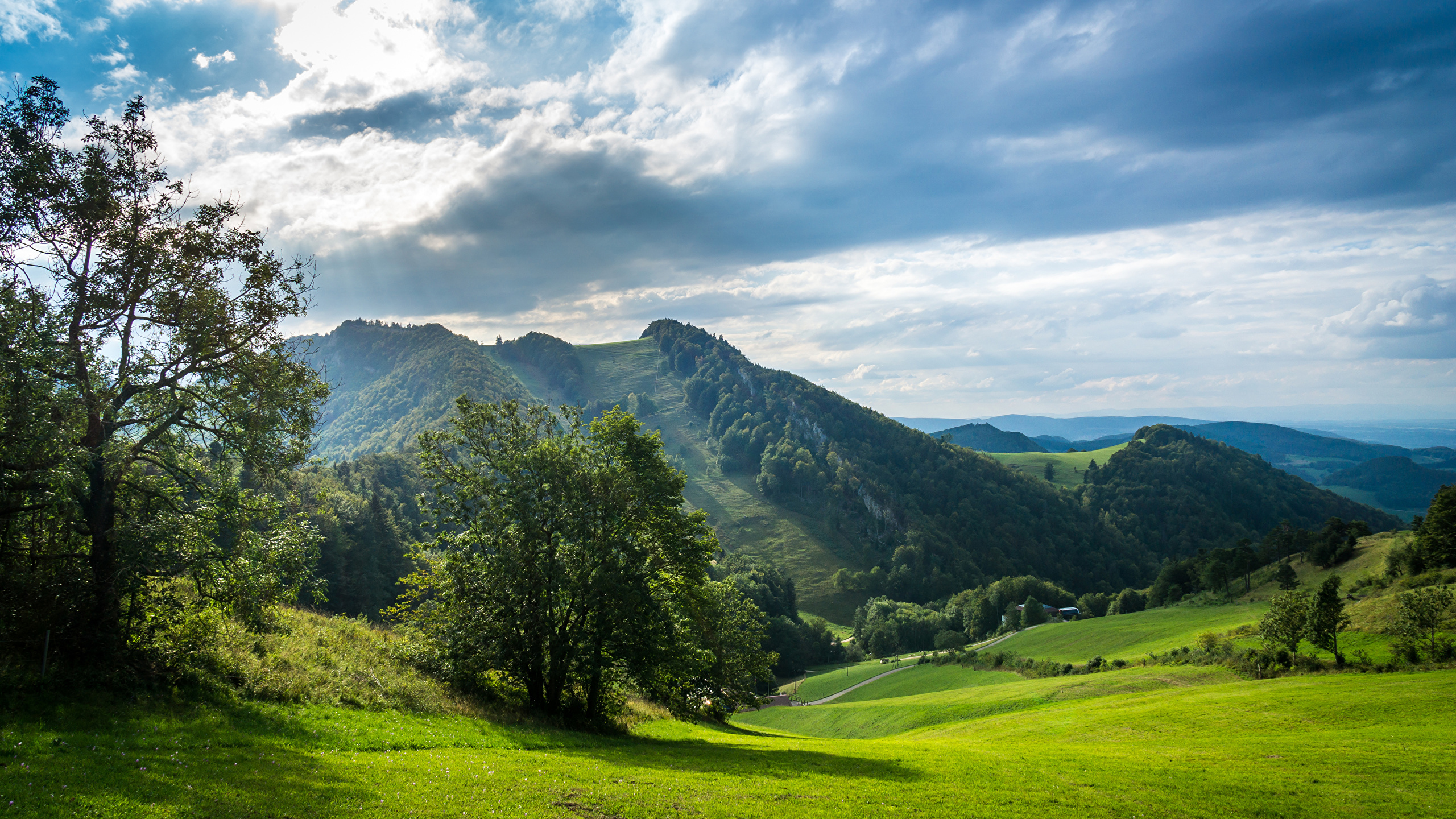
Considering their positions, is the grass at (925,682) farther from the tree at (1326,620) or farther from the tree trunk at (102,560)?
the tree trunk at (102,560)

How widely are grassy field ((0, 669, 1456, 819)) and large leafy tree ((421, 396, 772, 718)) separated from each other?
353cm

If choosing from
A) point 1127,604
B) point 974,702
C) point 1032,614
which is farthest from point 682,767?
point 1127,604

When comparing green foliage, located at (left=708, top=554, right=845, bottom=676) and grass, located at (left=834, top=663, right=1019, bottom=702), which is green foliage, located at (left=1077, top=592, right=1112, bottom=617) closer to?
green foliage, located at (left=708, top=554, right=845, bottom=676)

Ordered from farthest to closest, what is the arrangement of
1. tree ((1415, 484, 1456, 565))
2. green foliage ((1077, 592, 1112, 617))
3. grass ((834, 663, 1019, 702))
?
1. green foliage ((1077, 592, 1112, 617))
2. grass ((834, 663, 1019, 702))
3. tree ((1415, 484, 1456, 565))

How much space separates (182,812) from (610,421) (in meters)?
20.2

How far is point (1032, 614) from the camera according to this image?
431ft

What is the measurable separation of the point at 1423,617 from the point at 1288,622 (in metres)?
8.80

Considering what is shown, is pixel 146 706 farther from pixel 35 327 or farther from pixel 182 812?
pixel 35 327

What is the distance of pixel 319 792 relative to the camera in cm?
1283

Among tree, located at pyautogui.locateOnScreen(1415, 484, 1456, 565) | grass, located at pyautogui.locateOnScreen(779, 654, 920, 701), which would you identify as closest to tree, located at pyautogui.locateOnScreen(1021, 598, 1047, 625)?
grass, located at pyautogui.locateOnScreen(779, 654, 920, 701)

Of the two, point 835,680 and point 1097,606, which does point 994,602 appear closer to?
point 1097,606

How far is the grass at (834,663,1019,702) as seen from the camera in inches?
3250

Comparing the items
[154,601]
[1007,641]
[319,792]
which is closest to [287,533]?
[154,601]

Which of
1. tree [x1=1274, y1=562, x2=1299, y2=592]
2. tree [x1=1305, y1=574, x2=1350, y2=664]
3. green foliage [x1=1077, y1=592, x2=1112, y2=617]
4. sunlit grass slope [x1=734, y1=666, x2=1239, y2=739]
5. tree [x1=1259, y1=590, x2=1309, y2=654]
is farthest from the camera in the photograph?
green foliage [x1=1077, y1=592, x2=1112, y2=617]
